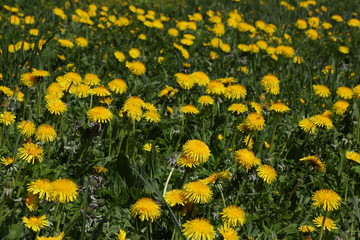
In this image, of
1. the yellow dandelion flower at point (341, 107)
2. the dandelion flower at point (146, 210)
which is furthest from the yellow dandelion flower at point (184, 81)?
the dandelion flower at point (146, 210)

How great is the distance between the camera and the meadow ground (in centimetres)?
214

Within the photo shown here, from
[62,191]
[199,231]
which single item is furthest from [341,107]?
[62,191]

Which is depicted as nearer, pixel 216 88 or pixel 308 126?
pixel 308 126

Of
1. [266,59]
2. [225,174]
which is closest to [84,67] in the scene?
[266,59]

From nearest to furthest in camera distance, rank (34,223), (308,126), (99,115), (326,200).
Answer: (34,223) → (326,200) → (99,115) → (308,126)

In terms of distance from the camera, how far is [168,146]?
338cm

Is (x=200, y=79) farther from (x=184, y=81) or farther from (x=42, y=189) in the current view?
(x=42, y=189)

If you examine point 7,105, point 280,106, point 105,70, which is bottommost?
point 105,70

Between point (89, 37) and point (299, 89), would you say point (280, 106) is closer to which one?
point (299, 89)

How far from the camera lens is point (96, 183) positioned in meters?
2.32

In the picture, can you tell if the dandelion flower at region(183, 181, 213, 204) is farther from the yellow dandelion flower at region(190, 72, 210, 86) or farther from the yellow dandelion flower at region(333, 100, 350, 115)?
the yellow dandelion flower at region(333, 100, 350, 115)

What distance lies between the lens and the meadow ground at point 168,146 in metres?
2.14

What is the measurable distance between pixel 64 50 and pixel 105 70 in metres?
0.48

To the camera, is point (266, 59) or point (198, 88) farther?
point (266, 59)
